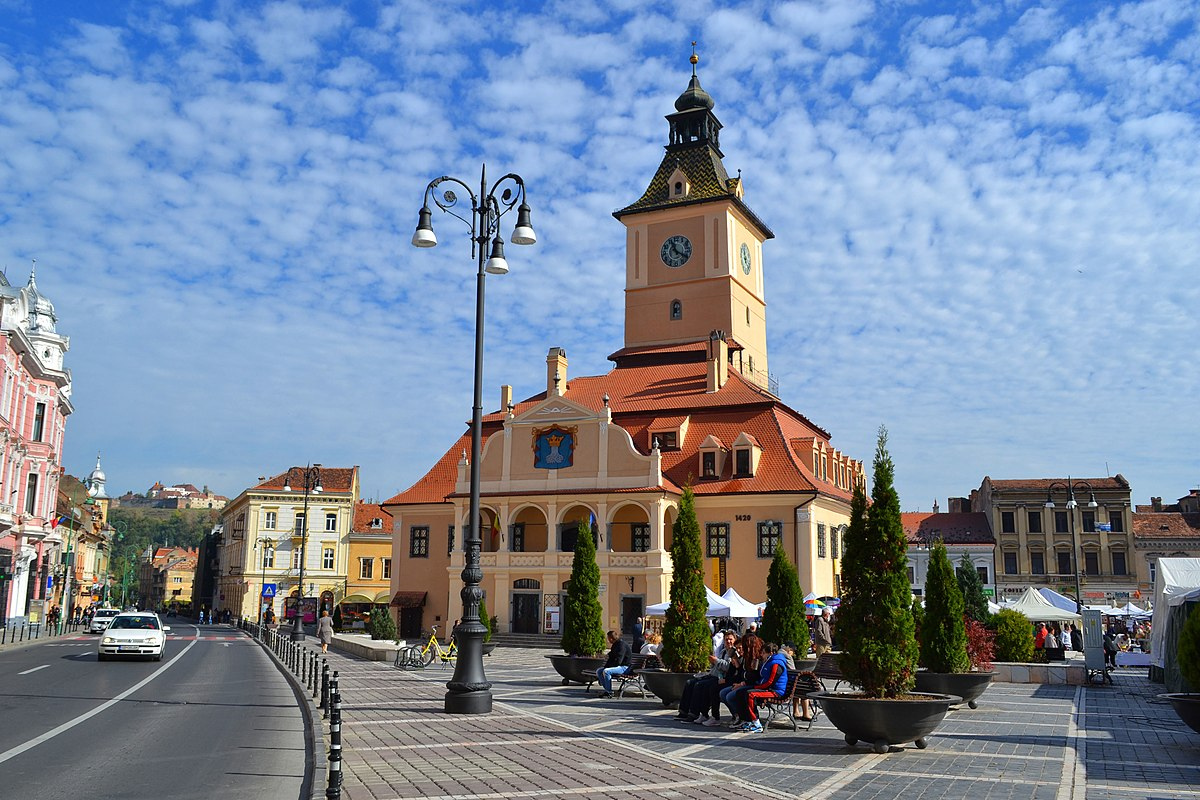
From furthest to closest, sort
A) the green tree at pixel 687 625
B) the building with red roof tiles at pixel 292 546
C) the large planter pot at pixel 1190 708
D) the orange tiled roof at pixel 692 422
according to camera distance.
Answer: the building with red roof tiles at pixel 292 546 < the orange tiled roof at pixel 692 422 < the green tree at pixel 687 625 < the large planter pot at pixel 1190 708

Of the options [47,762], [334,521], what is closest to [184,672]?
[47,762]

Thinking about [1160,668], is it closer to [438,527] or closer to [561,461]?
[561,461]

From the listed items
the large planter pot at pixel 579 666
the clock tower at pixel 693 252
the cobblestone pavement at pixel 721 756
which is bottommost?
the cobblestone pavement at pixel 721 756

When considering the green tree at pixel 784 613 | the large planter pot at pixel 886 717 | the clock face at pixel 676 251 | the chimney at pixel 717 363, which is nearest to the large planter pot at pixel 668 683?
the large planter pot at pixel 886 717

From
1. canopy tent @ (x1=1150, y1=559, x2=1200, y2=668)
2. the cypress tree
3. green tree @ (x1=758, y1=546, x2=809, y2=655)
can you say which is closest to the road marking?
the cypress tree

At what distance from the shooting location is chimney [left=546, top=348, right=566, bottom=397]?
5022 centimetres

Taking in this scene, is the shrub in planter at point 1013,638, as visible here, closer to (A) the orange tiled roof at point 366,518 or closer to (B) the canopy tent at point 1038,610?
(B) the canopy tent at point 1038,610

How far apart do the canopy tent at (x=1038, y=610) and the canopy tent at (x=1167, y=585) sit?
4803 millimetres

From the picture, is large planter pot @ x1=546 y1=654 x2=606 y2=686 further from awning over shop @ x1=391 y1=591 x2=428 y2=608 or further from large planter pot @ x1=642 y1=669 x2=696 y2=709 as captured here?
awning over shop @ x1=391 y1=591 x2=428 y2=608

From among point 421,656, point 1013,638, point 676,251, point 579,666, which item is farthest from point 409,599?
point 1013,638

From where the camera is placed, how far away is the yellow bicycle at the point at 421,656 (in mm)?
27562

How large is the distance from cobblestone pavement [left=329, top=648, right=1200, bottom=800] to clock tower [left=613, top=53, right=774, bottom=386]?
1524 inches

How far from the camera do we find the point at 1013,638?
27.2m

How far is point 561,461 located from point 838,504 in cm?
1337
